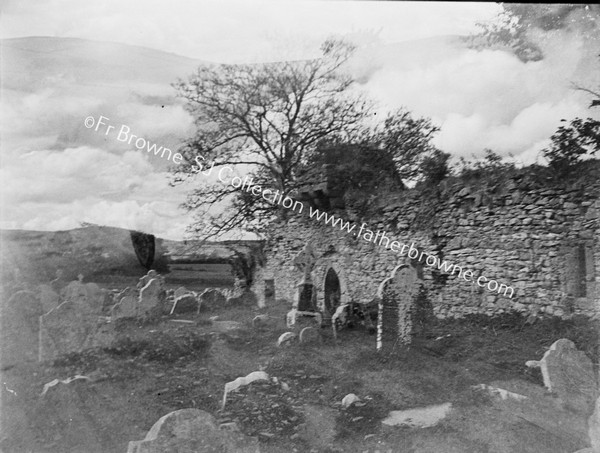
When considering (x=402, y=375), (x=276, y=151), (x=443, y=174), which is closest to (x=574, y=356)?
(x=402, y=375)

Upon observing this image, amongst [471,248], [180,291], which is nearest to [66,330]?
[180,291]

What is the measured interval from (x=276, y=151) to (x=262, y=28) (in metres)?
0.93

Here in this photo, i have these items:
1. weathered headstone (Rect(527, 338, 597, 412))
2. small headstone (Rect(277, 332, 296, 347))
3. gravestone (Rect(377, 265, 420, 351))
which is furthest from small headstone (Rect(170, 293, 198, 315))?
weathered headstone (Rect(527, 338, 597, 412))

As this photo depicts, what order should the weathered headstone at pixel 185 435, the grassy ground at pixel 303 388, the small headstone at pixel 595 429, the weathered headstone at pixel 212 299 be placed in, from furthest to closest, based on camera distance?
the weathered headstone at pixel 212 299 < the small headstone at pixel 595 429 < the grassy ground at pixel 303 388 < the weathered headstone at pixel 185 435

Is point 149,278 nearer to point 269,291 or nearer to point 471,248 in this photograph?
point 269,291

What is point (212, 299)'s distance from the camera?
3695mm

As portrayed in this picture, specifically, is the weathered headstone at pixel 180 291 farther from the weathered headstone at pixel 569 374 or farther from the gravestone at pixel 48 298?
the weathered headstone at pixel 569 374

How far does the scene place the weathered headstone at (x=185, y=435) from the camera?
3.21m

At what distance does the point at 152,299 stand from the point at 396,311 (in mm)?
1886

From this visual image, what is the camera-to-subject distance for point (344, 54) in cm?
364

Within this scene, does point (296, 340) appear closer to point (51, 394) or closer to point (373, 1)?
point (51, 394)

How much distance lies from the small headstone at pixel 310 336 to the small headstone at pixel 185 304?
845 mm

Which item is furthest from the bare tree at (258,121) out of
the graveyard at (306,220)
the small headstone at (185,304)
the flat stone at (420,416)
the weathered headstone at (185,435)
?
the flat stone at (420,416)

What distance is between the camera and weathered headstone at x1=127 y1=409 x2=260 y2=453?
3.21 meters
